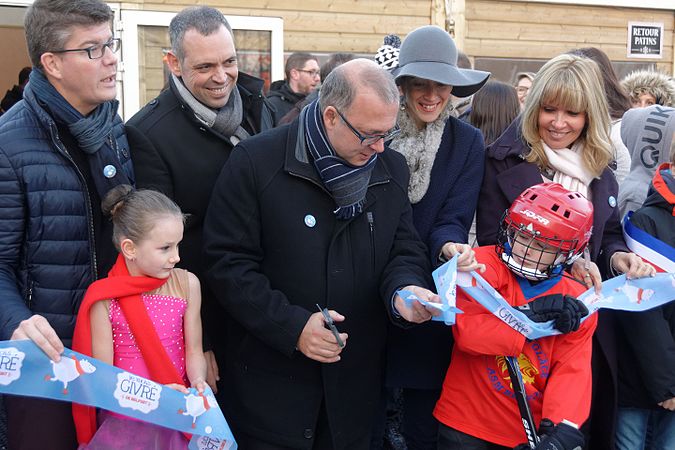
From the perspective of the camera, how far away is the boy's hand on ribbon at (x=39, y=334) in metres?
2.24

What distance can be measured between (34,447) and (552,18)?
885 cm

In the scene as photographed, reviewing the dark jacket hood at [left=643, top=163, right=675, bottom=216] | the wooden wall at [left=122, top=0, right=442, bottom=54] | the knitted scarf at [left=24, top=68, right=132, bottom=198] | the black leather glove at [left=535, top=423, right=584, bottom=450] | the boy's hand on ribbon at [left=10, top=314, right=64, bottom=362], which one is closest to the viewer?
the boy's hand on ribbon at [left=10, top=314, right=64, bottom=362]

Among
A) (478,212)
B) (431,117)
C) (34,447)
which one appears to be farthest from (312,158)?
(34,447)

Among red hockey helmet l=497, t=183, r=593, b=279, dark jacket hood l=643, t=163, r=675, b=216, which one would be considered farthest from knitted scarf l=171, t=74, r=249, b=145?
dark jacket hood l=643, t=163, r=675, b=216

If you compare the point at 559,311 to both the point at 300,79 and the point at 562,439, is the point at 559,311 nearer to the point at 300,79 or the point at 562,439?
the point at 562,439

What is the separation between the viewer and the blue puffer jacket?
237cm

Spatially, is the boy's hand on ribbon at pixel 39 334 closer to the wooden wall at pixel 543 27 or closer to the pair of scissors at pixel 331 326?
the pair of scissors at pixel 331 326

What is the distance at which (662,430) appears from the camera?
11.5 feet

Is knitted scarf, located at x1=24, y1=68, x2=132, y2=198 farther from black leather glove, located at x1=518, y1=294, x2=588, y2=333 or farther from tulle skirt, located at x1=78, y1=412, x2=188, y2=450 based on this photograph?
black leather glove, located at x1=518, y1=294, x2=588, y2=333

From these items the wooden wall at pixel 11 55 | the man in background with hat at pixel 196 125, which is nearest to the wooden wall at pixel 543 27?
the wooden wall at pixel 11 55

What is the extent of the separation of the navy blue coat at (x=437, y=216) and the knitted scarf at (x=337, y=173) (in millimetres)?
555

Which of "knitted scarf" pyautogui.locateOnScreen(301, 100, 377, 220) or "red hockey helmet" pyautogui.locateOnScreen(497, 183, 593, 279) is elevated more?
"knitted scarf" pyautogui.locateOnScreen(301, 100, 377, 220)

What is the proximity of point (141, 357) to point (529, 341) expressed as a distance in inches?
58.1

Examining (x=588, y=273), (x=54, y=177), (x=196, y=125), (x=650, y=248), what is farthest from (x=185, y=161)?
(x=650, y=248)
